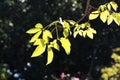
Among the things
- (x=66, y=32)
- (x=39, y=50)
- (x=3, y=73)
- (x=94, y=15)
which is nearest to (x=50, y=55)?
(x=39, y=50)

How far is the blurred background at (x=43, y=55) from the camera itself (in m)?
13.3

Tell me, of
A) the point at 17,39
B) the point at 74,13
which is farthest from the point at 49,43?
the point at 17,39

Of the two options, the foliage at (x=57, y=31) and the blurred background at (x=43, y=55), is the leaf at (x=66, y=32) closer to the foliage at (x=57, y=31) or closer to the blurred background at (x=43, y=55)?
the foliage at (x=57, y=31)

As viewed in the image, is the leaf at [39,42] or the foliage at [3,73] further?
the foliage at [3,73]

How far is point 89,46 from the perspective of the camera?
47.6 feet

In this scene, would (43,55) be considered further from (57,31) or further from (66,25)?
(57,31)

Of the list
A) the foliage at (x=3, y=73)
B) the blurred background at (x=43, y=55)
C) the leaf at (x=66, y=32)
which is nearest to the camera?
the leaf at (x=66, y=32)

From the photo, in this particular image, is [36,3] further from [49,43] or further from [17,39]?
[49,43]

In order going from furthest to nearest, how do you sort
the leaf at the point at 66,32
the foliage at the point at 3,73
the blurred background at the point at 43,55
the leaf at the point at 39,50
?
1. the blurred background at the point at 43,55
2. the foliage at the point at 3,73
3. the leaf at the point at 66,32
4. the leaf at the point at 39,50

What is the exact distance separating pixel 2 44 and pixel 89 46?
2775 mm

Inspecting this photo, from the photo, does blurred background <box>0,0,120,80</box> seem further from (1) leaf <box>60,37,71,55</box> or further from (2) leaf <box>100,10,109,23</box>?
(1) leaf <box>60,37,71,55</box>

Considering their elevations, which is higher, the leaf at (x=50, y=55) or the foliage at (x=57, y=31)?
the foliage at (x=57, y=31)

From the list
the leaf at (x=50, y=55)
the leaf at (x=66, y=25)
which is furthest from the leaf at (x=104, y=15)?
the leaf at (x=50, y=55)

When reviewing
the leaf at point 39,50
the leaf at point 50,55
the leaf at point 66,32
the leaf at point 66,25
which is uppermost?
the leaf at point 66,25
